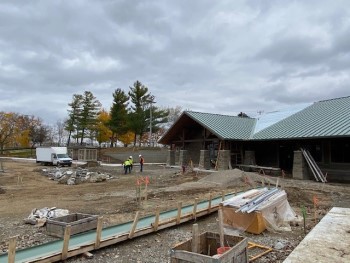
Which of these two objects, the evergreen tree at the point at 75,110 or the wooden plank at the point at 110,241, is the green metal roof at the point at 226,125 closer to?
the wooden plank at the point at 110,241

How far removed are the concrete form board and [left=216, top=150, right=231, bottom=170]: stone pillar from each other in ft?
62.8

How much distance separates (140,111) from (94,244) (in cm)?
5226

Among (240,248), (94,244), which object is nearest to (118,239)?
(94,244)

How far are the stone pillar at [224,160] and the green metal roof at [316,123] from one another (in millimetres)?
2568

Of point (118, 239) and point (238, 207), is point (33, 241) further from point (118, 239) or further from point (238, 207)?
point (238, 207)

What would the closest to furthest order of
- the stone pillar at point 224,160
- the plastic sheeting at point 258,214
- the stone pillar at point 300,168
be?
1. the plastic sheeting at point 258,214
2. the stone pillar at point 300,168
3. the stone pillar at point 224,160

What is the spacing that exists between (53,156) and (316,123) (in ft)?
108

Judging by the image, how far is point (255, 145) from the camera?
31500mm

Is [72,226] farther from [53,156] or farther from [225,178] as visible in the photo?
[53,156]

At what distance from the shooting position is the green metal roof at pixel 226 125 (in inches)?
1194

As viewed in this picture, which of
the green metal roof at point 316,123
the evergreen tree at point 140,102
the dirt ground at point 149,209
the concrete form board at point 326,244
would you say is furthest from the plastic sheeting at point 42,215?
the evergreen tree at point 140,102

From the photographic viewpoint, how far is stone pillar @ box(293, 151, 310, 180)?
24.6m

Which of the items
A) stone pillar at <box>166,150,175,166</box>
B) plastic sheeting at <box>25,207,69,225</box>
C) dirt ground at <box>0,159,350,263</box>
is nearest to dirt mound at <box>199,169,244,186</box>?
dirt ground at <box>0,159,350,263</box>

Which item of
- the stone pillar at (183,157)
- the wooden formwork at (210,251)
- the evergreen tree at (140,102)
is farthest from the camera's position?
the evergreen tree at (140,102)
